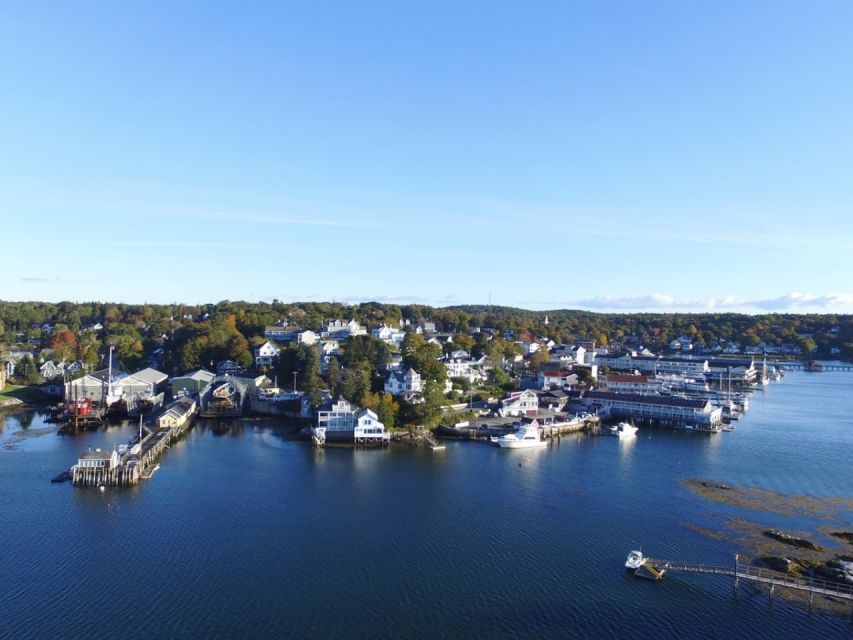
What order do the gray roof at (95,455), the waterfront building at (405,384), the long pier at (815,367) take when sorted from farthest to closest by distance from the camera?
the long pier at (815,367), the waterfront building at (405,384), the gray roof at (95,455)

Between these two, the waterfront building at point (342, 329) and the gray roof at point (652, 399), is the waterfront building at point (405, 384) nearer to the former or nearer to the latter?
the gray roof at point (652, 399)

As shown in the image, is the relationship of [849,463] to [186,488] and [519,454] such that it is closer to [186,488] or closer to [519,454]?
[519,454]

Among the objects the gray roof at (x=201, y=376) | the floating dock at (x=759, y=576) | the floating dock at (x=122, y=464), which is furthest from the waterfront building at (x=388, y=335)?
the floating dock at (x=759, y=576)

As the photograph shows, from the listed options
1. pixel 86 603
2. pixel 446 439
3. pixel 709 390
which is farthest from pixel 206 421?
pixel 709 390

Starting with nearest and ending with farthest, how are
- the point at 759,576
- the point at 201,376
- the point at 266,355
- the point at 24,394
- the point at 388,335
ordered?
the point at 759,576 → the point at 201,376 → the point at 24,394 → the point at 266,355 → the point at 388,335

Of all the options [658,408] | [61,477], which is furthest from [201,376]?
[658,408]

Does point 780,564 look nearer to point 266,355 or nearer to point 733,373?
Answer: point 266,355
